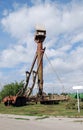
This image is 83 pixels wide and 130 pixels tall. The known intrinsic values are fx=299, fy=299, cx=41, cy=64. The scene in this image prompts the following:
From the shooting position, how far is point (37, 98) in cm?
4266

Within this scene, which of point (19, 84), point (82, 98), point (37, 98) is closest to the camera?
point (37, 98)

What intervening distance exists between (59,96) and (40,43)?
8513 millimetres

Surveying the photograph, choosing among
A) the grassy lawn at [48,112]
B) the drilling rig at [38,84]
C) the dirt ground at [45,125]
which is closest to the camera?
the dirt ground at [45,125]

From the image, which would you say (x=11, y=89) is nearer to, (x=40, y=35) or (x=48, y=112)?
(x=40, y=35)

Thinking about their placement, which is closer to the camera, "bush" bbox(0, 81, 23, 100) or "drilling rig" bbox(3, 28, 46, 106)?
"drilling rig" bbox(3, 28, 46, 106)

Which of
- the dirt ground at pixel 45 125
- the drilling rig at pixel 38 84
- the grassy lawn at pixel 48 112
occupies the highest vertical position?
the drilling rig at pixel 38 84

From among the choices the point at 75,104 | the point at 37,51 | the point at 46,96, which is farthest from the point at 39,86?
the point at 75,104

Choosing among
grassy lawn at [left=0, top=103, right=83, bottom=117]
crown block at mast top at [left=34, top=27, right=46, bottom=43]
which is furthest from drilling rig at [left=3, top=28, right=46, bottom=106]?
grassy lawn at [left=0, top=103, right=83, bottom=117]

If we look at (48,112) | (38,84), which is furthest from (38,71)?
(48,112)

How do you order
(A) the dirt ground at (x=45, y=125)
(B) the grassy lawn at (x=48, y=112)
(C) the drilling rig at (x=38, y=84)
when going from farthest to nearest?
(C) the drilling rig at (x=38, y=84)
(B) the grassy lawn at (x=48, y=112)
(A) the dirt ground at (x=45, y=125)

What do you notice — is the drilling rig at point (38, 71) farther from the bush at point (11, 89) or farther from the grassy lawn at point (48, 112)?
the bush at point (11, 89)

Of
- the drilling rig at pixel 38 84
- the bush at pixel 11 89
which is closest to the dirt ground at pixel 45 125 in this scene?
the drilling rig at pixel 38 84

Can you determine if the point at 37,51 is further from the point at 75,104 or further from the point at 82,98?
the point at 75,104

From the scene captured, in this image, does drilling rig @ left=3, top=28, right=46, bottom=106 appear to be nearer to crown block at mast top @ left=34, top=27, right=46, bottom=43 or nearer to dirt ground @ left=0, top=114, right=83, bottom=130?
crown block at mast top @ left=34, top=27, right=46, bottom=43
